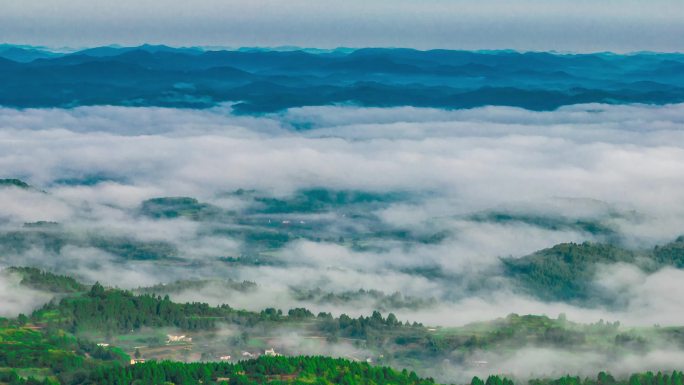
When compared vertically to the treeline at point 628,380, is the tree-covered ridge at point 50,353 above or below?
above

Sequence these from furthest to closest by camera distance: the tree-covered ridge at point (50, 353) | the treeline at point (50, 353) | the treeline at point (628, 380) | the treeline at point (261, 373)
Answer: the treeline at point (628, 380) → the treeline at point (50, 353) → the tree-covered ridge at point (50, 353) → the treeline at point (261, 373)

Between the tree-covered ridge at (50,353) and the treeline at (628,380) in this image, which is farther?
the treeline at (628,380)

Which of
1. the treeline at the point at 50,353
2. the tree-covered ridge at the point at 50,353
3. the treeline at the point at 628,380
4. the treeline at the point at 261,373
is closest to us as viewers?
the treeline at the point at 261,373

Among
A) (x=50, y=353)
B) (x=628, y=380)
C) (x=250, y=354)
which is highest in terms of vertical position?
(x=50, y=353)

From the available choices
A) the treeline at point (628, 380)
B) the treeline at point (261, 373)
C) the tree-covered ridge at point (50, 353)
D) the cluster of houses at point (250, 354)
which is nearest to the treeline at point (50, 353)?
the tree-covered ridge at point (50, 353)

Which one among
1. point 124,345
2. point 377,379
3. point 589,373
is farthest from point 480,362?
point 124,345

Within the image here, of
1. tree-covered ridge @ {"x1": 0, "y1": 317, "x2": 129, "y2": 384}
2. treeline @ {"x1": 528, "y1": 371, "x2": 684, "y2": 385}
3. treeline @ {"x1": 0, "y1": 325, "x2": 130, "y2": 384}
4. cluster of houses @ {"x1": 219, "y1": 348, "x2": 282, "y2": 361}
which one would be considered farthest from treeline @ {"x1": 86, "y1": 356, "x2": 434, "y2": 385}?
cluster of houses @ {"x1": 219, "y1": 348, "x2": 282, "y2": 361}

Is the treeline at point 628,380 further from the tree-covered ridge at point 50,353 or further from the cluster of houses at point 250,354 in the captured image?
the tree-covered ridge at point 50,353

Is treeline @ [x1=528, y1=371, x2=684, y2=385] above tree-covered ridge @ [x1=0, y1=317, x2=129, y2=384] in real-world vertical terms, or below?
below

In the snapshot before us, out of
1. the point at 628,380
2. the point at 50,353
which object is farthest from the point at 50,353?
the point at 628,380

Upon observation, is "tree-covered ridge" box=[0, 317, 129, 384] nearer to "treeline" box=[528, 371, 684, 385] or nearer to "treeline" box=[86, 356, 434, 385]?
"treeline" box=[86, 356, 434, 385]

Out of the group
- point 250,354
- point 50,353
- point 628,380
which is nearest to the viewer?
point 50,353

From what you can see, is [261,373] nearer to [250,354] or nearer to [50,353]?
[50,353]
